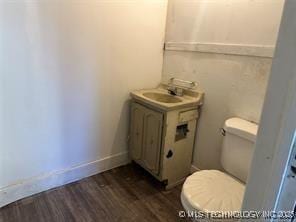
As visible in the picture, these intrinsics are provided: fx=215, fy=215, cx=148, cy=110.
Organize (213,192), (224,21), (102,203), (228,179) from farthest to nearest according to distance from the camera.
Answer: (102,203) → (224,21) → (228,179) → (213,192)

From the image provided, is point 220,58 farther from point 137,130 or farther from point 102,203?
point 102,203

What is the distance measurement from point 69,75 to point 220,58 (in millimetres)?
1218

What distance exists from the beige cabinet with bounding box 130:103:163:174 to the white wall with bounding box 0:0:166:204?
0.16m

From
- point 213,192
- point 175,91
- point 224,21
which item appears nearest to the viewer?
point 213,192

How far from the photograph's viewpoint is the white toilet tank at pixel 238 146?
4.64ft

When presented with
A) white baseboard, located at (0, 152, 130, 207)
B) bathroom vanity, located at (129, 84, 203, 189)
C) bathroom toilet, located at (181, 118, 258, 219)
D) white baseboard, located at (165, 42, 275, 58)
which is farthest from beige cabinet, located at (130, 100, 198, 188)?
white baseboard, located at (165, 42, 275, 58)

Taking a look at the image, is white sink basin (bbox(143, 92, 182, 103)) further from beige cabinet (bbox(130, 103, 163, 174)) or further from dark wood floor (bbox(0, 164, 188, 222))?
dark wood floor (bbox(0, 164, 188, 222))

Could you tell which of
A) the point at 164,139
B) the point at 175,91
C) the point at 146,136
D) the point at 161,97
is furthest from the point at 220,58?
the point at 146,136

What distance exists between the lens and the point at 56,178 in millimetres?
1896

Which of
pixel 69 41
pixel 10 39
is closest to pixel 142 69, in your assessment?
pixel 69 41

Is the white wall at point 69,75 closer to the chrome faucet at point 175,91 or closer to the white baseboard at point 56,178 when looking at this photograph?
the white baseboard at point 56,178

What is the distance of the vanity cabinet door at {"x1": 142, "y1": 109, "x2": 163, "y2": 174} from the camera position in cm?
181

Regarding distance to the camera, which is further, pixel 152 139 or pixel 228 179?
pixel 152 139

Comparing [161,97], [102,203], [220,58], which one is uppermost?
[220,58]
